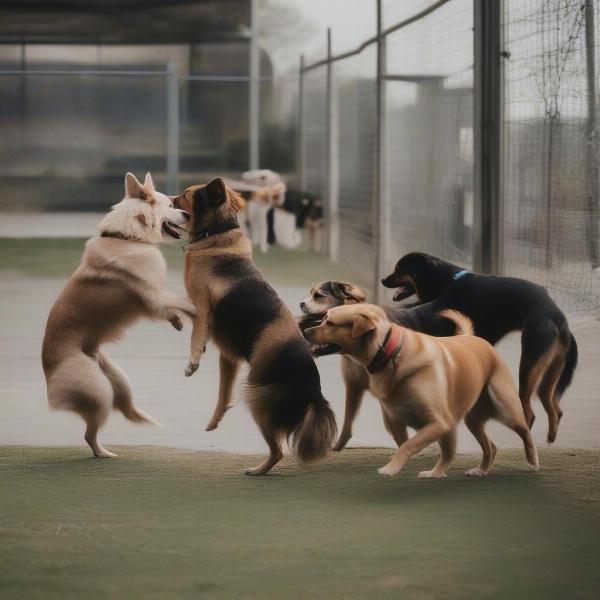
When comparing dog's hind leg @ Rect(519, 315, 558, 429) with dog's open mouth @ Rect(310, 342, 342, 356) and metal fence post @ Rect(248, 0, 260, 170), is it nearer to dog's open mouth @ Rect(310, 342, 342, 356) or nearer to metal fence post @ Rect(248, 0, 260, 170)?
dog's open mouth @ Rect(310, 342, 342, 356)

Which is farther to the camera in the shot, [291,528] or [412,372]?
[412,372]

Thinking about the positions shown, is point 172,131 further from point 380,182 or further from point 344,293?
point 344,293

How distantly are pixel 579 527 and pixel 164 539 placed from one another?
1.33 meters

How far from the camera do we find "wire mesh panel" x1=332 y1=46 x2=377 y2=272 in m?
11.5

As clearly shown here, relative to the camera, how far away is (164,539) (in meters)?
3.88

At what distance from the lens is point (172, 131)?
18969 mm

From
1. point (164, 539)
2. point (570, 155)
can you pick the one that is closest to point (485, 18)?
point (570, 155)

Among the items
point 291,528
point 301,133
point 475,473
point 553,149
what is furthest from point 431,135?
point 301,133

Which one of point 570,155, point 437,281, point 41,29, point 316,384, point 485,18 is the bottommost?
point 316,384

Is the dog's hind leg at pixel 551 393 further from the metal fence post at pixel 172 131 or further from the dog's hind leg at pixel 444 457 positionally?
the metal fence post at pixel 172 131

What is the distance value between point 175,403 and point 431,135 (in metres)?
4.03

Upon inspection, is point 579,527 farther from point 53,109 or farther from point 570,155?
point 53,109

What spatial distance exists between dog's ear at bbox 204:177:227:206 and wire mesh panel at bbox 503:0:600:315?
9.73 ft

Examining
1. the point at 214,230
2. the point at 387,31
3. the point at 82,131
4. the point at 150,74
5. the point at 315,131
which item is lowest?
the point at 214,230
